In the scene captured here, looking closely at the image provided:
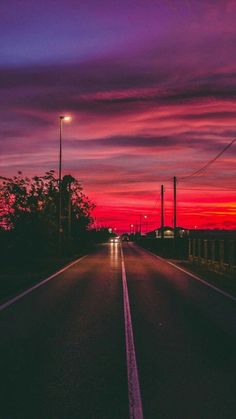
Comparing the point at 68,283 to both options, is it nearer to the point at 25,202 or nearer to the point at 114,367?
the point at 114,367

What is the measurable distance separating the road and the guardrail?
12.3m

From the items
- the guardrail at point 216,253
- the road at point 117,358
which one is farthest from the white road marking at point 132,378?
the guardrail at point 216,253

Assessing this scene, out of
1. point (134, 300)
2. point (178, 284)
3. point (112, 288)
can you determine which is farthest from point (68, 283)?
point (134, 300)

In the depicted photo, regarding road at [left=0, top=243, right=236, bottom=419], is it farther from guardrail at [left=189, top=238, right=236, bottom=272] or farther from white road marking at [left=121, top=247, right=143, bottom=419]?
guardrail at [left=189, top=238, right=236, bottom=272]

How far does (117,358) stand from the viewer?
868 centimetres

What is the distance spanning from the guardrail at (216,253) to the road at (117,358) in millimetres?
12298

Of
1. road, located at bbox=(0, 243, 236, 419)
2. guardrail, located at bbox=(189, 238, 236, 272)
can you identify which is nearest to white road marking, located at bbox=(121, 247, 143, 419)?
road, located at bbox=(0, 243, 236, 419)

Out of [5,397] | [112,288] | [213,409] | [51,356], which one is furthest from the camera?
[112,288]

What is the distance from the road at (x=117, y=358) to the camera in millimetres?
6262

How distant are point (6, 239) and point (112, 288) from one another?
2210 centimetres

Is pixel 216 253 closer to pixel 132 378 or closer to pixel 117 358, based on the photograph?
pixel 117 358

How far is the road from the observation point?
6.26 meters

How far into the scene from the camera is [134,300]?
16.3 m

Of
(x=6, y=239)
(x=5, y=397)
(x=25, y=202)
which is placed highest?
(x=25, y=202)
